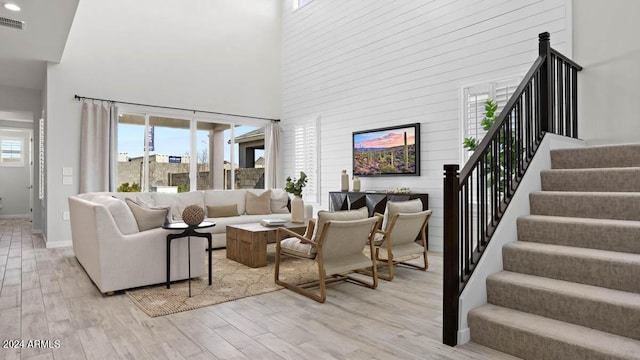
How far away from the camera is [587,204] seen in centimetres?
294

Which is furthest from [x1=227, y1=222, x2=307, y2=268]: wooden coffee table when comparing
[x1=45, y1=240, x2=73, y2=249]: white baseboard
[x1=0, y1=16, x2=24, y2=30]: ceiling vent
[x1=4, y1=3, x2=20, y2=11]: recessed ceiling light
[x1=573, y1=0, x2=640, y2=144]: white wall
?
[x1=573, y1=0, x2=640, y2=144]: white wall

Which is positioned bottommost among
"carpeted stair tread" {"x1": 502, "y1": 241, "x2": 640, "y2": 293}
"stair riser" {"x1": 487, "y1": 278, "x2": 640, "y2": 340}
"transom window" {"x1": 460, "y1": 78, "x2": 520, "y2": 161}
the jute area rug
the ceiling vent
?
the jute area rug

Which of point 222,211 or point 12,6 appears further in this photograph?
point 222,211

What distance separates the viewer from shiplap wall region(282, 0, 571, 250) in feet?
16.6

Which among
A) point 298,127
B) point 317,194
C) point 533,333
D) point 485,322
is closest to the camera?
point 533,333

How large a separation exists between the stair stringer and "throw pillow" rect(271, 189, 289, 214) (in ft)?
15.2

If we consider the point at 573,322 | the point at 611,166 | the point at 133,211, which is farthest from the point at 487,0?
the point at 133,211

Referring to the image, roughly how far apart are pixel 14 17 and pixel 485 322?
5.65 m

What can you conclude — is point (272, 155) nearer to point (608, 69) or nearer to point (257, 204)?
point (257, 204)

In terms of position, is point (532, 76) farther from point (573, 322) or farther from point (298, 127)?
point (298, 127)

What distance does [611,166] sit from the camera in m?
3.33

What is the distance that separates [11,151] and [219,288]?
10765 mm

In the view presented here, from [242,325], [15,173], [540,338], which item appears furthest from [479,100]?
[15,173]

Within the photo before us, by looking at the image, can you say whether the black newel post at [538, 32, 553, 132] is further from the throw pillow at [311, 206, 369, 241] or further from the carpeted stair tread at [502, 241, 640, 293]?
the throw pillow at [311, 206, 369, 241]
